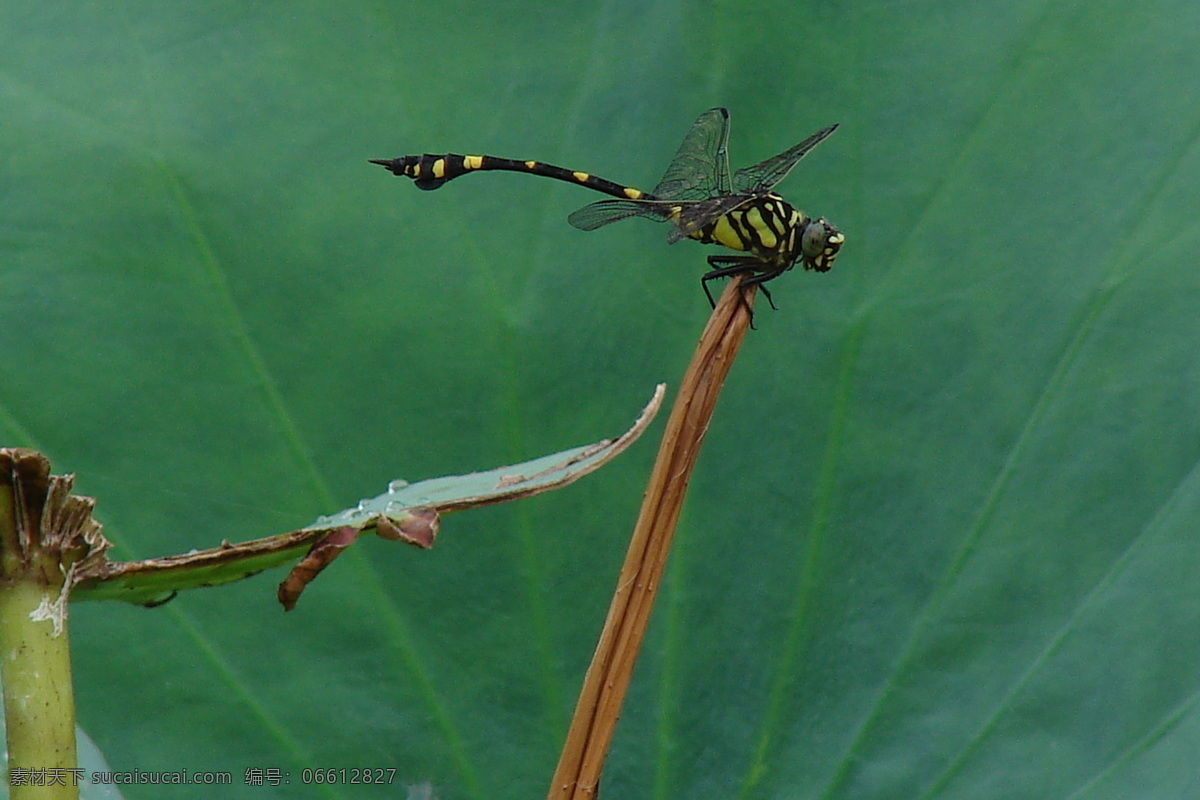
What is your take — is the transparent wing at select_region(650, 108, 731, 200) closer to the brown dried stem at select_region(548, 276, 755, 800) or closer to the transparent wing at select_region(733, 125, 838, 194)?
the transparent wing at select_region(733, 125, 838, 194)

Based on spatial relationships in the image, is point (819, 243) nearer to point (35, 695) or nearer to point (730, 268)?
point (730, 268)

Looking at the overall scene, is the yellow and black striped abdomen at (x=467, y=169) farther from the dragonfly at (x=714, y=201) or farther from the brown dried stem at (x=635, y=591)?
the brown dried stem at (x=635, y=591)

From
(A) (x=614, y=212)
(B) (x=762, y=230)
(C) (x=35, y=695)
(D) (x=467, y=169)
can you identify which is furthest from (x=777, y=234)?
(C) (x=35, y=695)

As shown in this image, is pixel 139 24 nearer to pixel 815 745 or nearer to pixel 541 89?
pixel 541 89

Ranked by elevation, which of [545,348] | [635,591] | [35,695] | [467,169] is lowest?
[35,695]

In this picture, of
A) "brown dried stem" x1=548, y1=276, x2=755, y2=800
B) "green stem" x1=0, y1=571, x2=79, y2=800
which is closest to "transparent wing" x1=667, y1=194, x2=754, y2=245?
"brown dried stem" x1=548, y1=276, x2=755, y2=800

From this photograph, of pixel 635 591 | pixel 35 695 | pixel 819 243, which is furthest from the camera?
pixel 819 243

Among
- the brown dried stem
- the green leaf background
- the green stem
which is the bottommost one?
the green stem

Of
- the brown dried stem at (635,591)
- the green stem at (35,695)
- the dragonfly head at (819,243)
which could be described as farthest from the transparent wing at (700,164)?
the green stem at (35,695)
